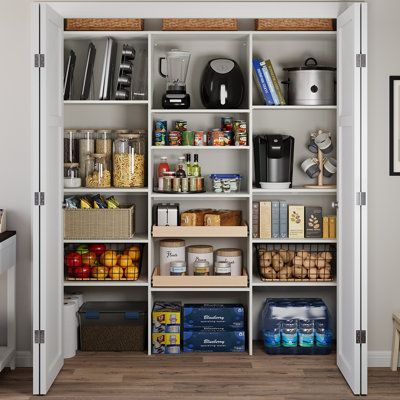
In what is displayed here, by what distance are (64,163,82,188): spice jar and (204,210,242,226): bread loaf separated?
854 mm

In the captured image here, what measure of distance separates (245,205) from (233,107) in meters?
0.68

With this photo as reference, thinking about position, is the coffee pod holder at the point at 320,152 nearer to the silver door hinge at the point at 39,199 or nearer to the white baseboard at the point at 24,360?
the silver door hinge at the point at 39,199

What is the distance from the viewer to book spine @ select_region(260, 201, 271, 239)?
15.9ft

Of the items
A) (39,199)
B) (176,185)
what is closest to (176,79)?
(176,185)

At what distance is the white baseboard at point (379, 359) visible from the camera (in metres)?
4.64

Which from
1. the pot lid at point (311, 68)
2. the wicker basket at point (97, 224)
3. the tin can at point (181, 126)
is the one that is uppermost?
the pot lid at point (311, 68)

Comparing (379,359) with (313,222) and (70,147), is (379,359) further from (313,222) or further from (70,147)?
(70,147)

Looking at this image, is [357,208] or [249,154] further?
[249,154]

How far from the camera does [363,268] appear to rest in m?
4.02

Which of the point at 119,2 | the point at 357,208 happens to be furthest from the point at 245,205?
the point at 119,2

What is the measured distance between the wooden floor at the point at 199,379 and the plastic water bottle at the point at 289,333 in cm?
9

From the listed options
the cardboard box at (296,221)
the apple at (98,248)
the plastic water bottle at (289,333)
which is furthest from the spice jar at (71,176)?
the plastic water bottle at (289,333)

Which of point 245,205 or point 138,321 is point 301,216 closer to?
point 245,205

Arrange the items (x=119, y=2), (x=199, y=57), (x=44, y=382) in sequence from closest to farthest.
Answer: (x=44, y=382) < (x=119, y=2) < (x=199, y=57)
